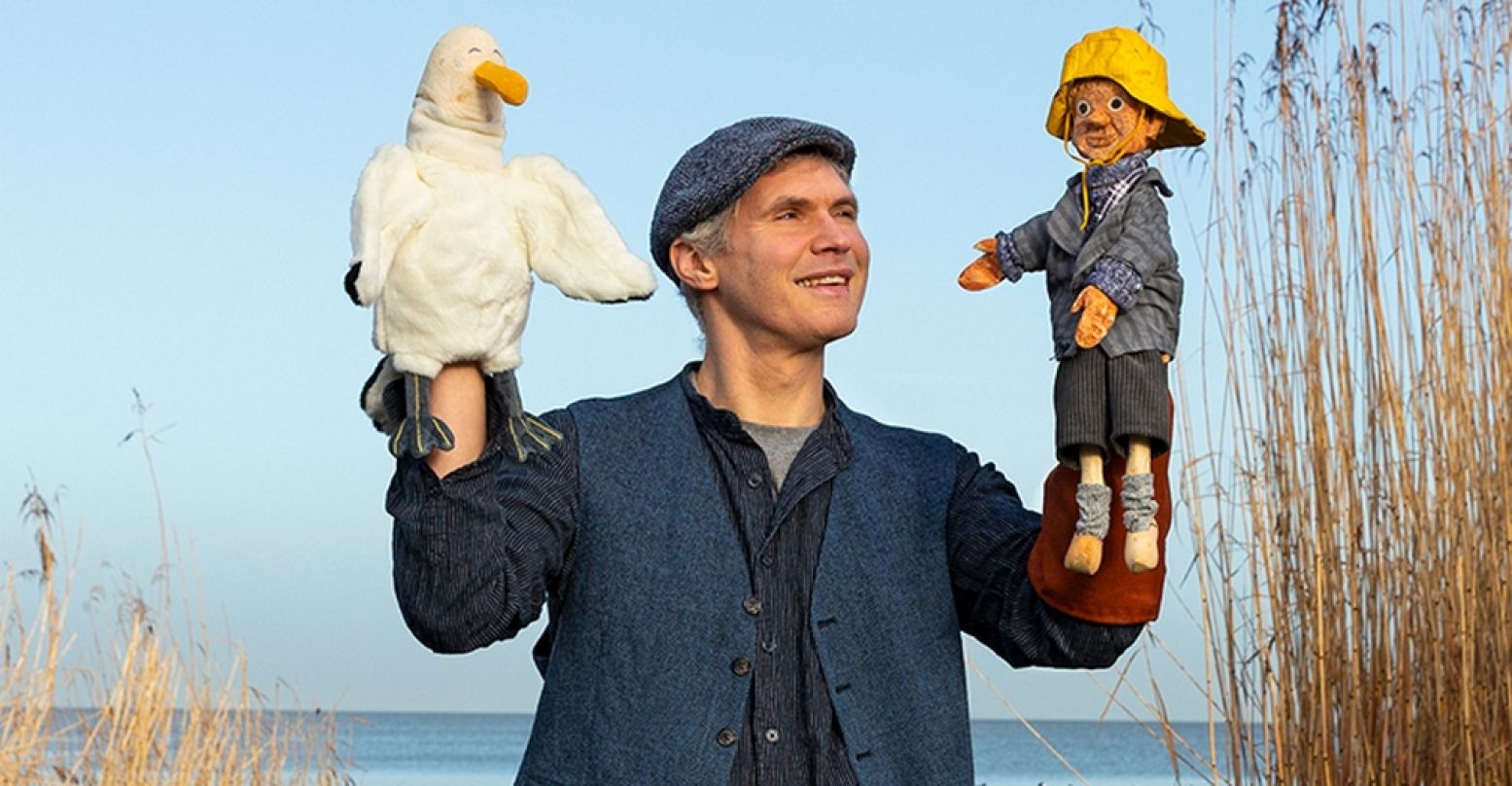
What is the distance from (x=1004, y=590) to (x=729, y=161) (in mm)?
624

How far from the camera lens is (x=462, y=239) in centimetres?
177

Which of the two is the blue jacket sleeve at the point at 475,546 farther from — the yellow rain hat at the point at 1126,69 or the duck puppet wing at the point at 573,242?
the yellow rain hat at the point at 1126,69

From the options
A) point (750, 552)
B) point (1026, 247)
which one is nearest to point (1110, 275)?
point (1026, 247)

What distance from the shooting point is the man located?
2090 millimetres

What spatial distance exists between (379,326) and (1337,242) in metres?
1.64

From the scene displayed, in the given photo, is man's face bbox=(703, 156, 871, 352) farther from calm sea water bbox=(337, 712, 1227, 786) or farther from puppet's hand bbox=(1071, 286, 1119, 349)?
calm sea water bbox=(337, 712, 1227, 786)

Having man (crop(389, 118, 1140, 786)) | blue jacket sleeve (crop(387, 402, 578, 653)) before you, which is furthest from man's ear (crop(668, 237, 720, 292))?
blue jacket sleeve (crop(387, 402, 578, 653))

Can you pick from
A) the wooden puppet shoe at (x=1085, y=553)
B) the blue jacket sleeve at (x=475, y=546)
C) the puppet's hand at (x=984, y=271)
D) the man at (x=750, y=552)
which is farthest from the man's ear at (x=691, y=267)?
the wooden puppet shoe at (x=1085, y=553)

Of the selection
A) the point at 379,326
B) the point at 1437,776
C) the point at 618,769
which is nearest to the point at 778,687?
the point at 618,769

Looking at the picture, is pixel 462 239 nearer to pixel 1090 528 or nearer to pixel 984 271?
pixel 984 271

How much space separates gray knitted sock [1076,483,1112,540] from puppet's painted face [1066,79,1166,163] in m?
0.34

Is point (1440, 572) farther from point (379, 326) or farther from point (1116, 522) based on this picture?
point (379, 326)

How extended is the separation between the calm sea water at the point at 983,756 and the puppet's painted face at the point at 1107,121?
1473 centimetres

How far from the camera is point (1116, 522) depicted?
1.93m
